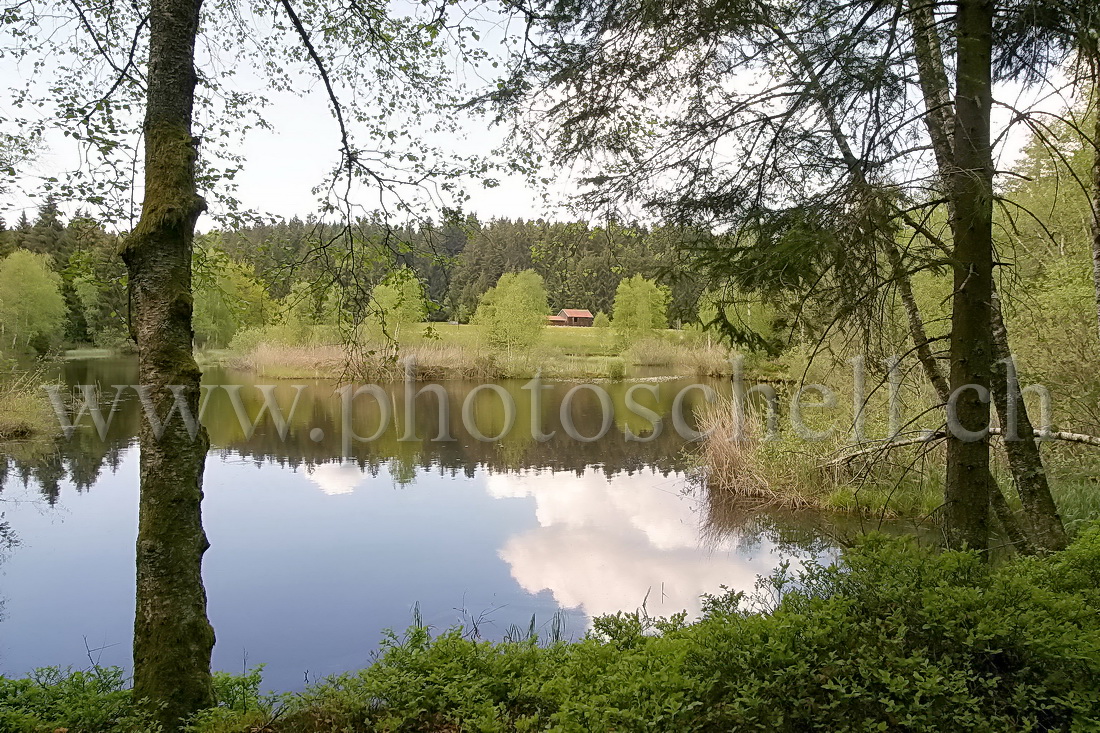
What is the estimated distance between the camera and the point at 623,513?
384 inches

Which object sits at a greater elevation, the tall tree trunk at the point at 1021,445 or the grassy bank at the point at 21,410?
the tall tree trunk at the point at 1021,445

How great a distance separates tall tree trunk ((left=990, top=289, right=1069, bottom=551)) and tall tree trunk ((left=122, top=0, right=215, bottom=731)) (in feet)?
14.3

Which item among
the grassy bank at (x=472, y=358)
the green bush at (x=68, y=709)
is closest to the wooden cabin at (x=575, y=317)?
the grassy bank at (x=472, y=358)

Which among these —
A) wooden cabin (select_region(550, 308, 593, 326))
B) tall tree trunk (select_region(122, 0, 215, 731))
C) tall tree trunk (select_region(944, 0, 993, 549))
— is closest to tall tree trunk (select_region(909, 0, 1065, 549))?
tall tree trunk (select_region(944, 0, 993, 549))

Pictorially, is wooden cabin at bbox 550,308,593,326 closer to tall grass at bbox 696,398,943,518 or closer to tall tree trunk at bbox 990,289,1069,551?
tall grass at bbox 696,398,943,518

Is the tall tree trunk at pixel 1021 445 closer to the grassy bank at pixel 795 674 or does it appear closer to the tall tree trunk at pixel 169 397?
the grassy bank at pixel 795 674

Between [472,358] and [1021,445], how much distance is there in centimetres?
2326

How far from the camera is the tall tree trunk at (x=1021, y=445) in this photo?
4039 millimetres

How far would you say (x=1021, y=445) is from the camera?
13.3 ft

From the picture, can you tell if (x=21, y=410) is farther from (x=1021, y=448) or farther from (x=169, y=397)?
(x=1021, y=448)

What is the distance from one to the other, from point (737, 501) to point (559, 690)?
7.97 m

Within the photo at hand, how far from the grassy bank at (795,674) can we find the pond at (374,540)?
148 centimetres

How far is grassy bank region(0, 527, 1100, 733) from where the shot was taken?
2148 millimetres

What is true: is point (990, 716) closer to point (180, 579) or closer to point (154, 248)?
point (180, 579)
